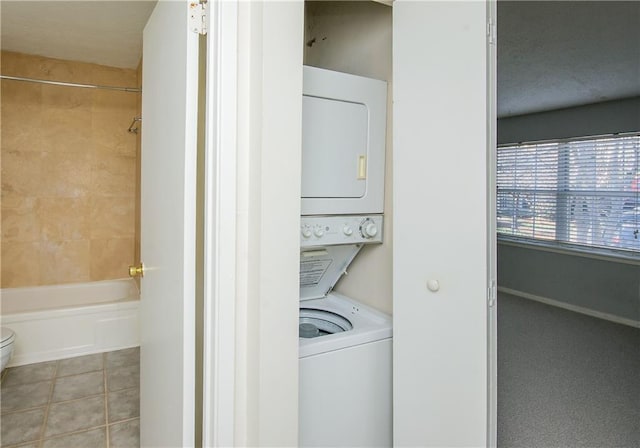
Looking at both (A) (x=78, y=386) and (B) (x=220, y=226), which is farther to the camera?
(A) (x=78, y=386)

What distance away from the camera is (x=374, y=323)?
1832mm

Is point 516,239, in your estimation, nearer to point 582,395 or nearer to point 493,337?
point 582,395

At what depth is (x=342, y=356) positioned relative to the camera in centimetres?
165

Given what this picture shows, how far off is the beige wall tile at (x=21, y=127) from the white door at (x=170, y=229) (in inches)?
93.6

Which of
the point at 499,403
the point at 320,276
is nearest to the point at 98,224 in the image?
the point at 320,276

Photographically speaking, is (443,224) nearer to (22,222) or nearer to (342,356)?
(342,356)

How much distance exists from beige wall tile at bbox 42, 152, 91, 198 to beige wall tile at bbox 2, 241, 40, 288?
0.49 meters

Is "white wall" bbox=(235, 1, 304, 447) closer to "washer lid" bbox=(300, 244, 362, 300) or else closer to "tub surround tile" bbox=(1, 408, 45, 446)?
"washer lid" bbox=(300, 244, 362, 300)

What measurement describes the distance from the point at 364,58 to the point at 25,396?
110 inches

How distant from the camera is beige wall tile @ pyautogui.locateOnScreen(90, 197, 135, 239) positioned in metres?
3.80

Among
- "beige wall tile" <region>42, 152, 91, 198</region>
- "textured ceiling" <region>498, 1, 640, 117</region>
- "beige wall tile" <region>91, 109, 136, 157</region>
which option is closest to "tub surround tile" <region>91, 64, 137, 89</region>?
"beige wall tile" <region>91, 109, 136, 157</region>

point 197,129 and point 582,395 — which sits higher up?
point 197,129

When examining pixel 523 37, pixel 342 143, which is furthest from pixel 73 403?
A: pixel 523 37

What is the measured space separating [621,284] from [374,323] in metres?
4.01
